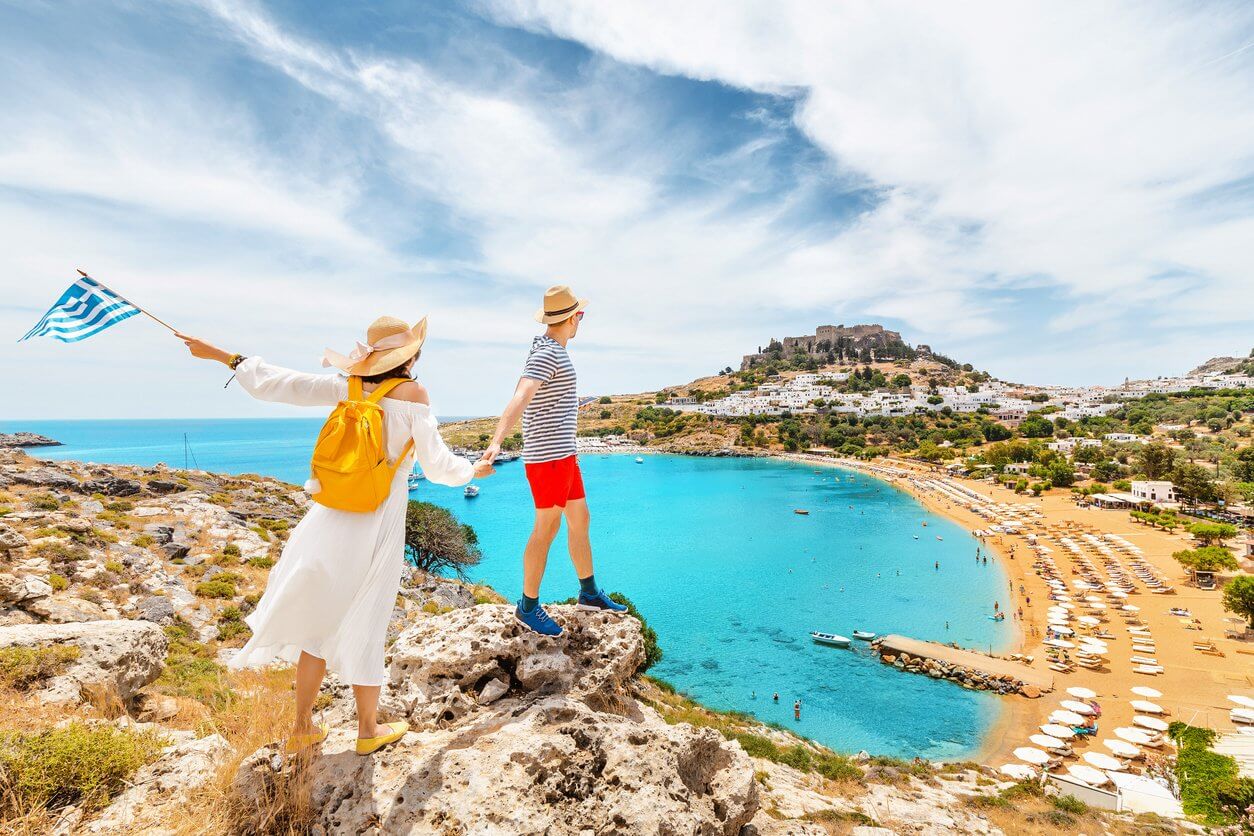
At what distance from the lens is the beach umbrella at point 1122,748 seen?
15562 mm

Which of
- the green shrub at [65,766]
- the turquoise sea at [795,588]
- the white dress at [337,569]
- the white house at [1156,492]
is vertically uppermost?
the white dress at [337,569]

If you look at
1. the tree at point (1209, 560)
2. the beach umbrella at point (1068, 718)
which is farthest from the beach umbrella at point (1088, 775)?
the tree at point (1209, 560)

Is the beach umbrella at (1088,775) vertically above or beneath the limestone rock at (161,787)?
beneath

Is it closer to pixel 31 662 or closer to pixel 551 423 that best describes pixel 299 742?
pixel 551 423

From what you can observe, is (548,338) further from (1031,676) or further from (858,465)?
(858,465)

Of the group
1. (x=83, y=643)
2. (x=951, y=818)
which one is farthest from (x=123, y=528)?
(x=951, y=818)

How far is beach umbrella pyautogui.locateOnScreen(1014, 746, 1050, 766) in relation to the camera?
15625 mm

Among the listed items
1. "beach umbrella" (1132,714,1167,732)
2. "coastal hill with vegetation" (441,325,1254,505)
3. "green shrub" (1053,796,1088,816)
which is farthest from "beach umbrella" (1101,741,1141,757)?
"coastal hill with vegetation" (441,325,1254,505)

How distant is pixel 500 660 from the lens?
4.18 meters

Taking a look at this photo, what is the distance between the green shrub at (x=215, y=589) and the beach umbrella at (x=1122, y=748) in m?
23.4

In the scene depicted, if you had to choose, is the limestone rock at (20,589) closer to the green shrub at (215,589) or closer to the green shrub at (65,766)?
the green shrub at (215,589)

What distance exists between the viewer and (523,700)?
3.87 metres

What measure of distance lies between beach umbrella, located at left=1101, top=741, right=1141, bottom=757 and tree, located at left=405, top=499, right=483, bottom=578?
27.6 metres

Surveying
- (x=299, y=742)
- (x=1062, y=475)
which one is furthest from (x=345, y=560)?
(x=1062, y=475)
